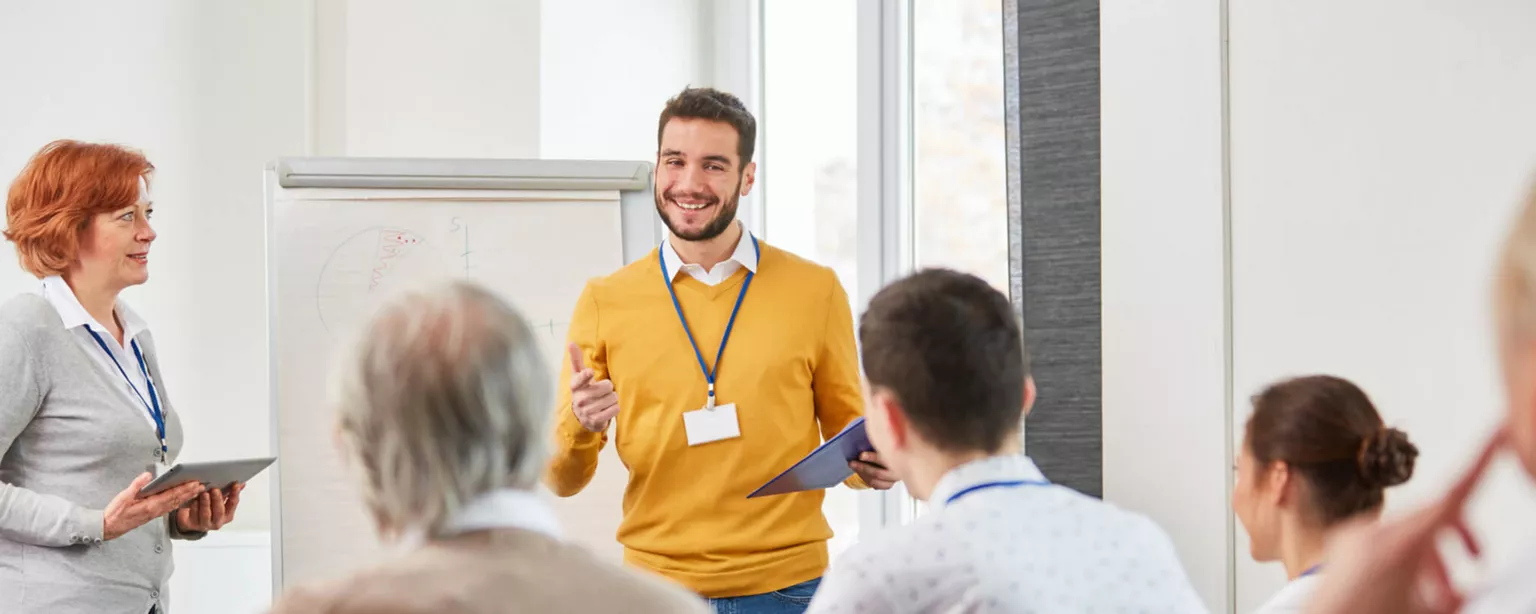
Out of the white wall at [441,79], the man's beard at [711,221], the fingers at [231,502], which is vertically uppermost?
the white wall at [441,79]

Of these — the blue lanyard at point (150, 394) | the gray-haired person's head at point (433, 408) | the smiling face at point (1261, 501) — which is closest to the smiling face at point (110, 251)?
the blue lanyard at point (150, 394)

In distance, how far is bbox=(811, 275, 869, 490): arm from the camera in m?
2.23

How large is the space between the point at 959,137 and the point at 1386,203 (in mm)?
1418

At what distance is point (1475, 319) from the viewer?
1.74 meters

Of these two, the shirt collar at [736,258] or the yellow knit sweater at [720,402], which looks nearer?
the yellow knit sweater at [720,402]

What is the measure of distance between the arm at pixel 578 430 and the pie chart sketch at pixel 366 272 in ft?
3.18

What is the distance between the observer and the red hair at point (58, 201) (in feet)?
7.29

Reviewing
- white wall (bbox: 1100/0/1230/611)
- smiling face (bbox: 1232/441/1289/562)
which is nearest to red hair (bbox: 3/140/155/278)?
white wall (bbox: 1100/0/1230/611)

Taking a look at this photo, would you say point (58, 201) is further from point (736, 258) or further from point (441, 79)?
point (441, 79)

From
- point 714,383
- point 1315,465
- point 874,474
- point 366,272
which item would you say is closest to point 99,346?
point 366,272

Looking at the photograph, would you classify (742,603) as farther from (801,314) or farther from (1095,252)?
(1095,252)

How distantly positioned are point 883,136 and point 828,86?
465 millimetres

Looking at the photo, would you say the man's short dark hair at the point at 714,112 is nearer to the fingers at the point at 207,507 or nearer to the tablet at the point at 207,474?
the tablet at the point at 207,474

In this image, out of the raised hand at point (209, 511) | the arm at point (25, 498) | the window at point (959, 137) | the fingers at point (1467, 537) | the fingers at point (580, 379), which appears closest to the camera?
the fingers at point (1467, 537)
